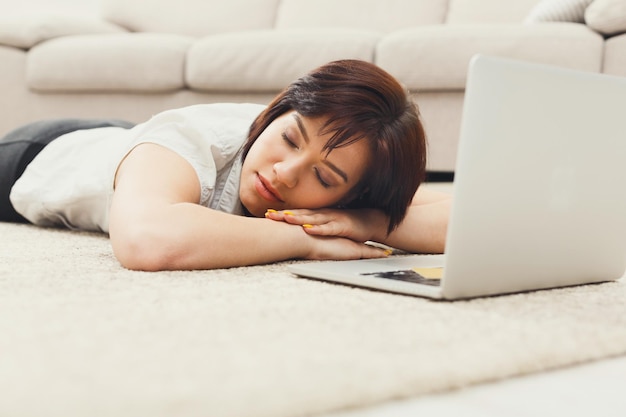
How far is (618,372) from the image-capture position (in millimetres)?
531

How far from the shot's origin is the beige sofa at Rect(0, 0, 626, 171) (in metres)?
2.07

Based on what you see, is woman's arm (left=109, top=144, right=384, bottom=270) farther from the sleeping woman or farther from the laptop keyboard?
the laptop keyboard

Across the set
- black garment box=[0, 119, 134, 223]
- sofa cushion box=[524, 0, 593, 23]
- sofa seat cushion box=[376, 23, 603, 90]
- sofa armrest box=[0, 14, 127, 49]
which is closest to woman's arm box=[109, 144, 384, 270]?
black garment box=[0, 119, 134, 223]

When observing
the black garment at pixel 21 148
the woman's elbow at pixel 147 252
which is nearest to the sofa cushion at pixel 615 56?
the black garment at pixel 21 148

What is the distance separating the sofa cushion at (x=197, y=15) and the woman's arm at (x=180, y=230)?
2308 millimetres

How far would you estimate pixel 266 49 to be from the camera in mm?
2340

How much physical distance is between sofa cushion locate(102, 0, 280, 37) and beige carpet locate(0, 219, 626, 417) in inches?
99.3

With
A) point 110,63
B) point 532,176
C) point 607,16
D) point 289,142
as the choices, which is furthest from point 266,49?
point 532,176

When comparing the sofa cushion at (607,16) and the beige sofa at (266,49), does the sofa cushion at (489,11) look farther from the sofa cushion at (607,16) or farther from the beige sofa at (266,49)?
the sofa cushion at (607,16)

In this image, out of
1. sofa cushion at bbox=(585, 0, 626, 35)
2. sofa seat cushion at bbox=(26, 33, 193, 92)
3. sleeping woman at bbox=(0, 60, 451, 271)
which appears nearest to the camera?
sleeping woman at bbox=(0, 60, 451, 271)

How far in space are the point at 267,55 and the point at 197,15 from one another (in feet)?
3.30

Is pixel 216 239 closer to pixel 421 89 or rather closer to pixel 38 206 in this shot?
pixel 38 206

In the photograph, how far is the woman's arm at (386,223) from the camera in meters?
0.99

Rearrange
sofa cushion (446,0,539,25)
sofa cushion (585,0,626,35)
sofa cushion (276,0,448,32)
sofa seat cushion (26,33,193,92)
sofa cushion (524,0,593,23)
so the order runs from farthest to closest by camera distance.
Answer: sofa cushion (276,0,448,32)
sofa cushion (446,0,539,25)
sofa seat cushion (26,33,193,92)
sofa cushion (524,0,593,23)
sofa cushion (585,0,626,35)
